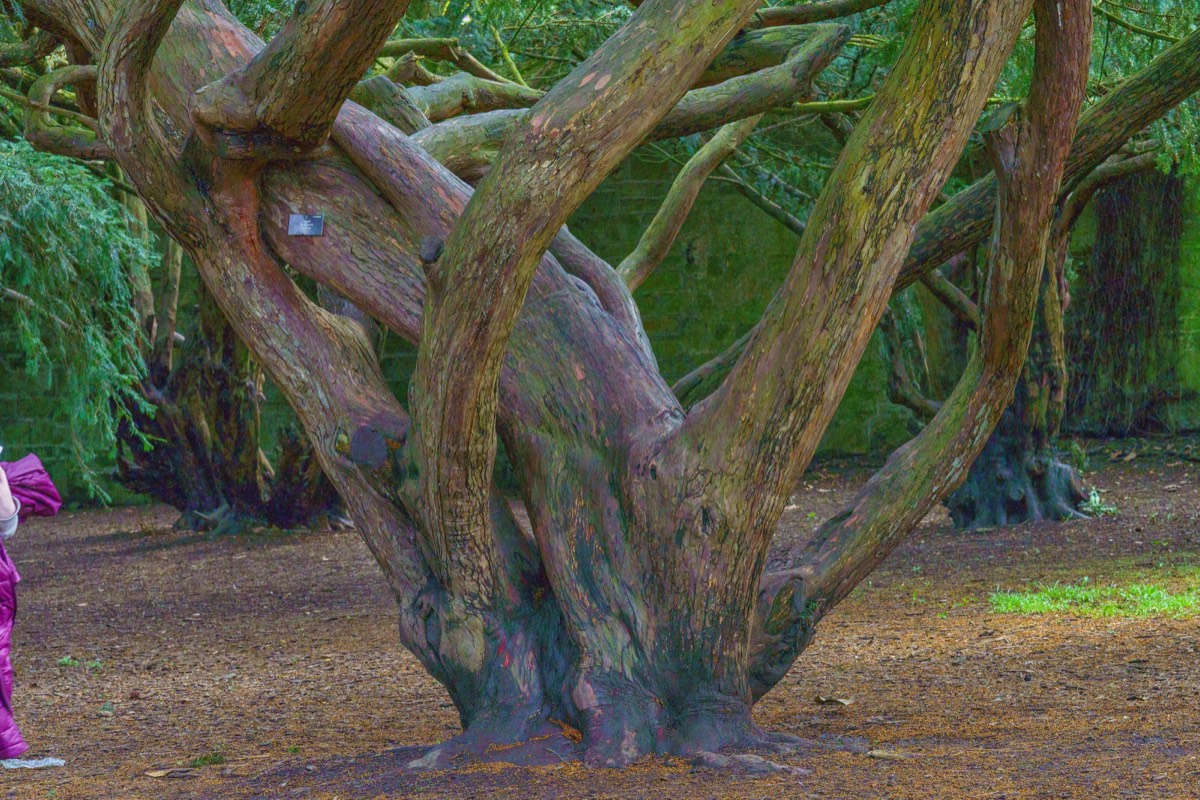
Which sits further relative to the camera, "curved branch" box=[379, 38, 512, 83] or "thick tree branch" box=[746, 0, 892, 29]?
"curved branch" box=[379, 38, 512, 83]

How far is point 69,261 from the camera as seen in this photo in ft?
18.0

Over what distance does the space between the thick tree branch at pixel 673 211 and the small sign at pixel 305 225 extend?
2.70 metres

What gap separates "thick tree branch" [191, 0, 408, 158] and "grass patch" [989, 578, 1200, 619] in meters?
3.63

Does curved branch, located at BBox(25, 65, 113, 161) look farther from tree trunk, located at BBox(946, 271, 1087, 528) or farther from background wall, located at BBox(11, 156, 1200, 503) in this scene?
background wall, located at BBox(11, 156, 1200, 503)

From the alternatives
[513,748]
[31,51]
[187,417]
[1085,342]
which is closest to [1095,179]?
[1085,342]

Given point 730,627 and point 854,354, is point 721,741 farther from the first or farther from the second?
point 854,354

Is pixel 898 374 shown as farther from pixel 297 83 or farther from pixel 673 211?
pixel 297 83

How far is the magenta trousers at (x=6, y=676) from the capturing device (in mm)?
3539

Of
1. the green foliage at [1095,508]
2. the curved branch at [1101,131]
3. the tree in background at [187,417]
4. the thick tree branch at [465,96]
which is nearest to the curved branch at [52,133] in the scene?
the tree in background at [187,417]

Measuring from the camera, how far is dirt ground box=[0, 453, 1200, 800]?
9.23ft

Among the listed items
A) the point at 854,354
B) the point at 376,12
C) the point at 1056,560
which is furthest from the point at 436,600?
the point at 1056,560

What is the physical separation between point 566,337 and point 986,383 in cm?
112

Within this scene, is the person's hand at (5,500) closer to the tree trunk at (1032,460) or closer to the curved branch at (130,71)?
the curved branch at (130,71)

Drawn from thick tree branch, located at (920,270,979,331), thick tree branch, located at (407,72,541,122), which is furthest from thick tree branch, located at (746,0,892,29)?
thick tree branch, located at (920,270,979,331)
